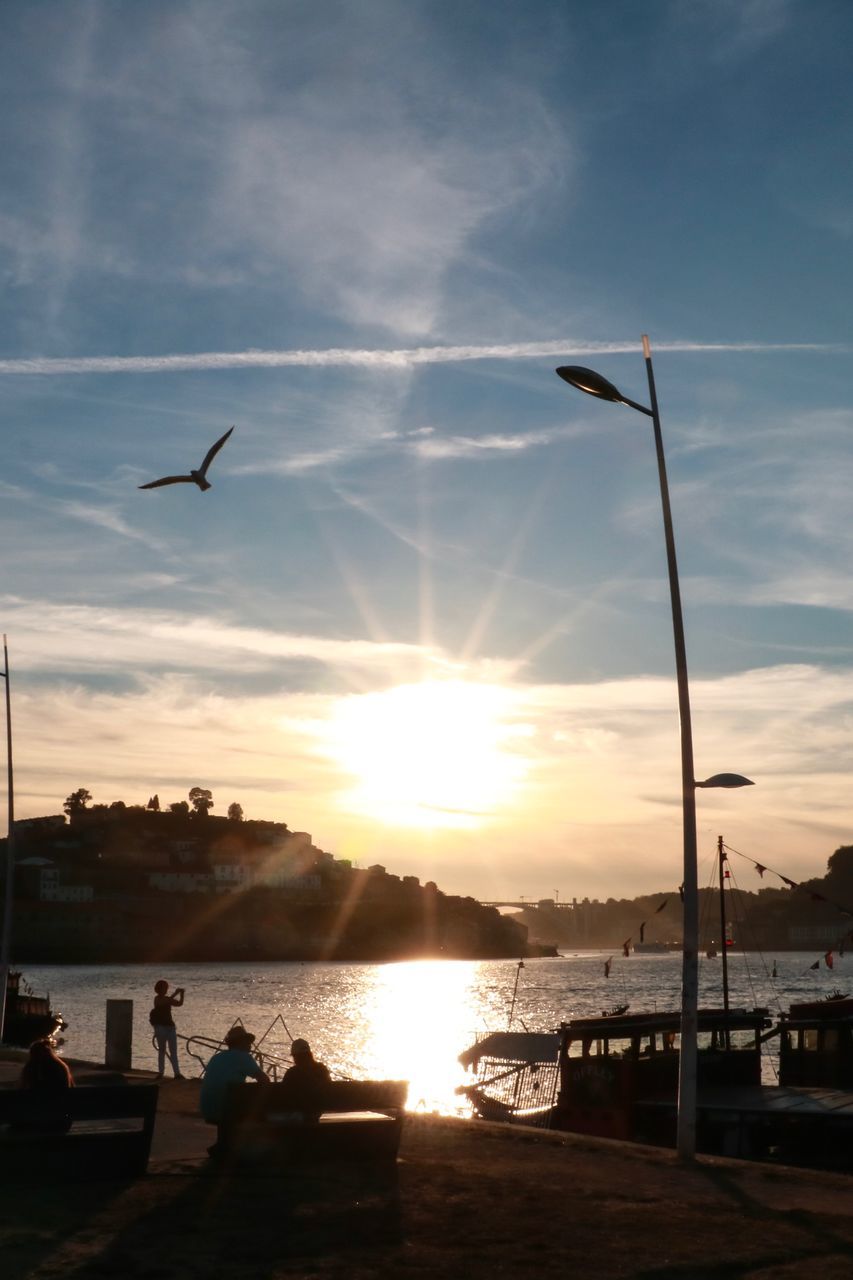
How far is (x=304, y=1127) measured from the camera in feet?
43.8

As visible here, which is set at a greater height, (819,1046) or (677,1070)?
(819,1046)

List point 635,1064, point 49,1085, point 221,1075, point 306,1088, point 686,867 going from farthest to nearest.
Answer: point 635,1064, point 686,867, point 221,1075, point 306,1088, point 49,1085

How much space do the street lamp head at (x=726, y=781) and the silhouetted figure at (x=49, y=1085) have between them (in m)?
8.40

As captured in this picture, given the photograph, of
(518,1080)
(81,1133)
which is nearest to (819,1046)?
(518,1080)

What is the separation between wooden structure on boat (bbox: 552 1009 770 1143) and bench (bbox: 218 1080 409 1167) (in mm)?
14602

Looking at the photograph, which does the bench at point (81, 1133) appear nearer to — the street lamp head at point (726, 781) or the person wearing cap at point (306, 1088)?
the person wearing cap at point (306, 1088)

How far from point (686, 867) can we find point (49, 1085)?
809 cm

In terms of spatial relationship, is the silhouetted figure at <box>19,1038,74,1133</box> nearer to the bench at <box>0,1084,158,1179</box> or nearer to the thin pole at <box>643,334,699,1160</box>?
the bench at <box>0,1084,158,1179</box>

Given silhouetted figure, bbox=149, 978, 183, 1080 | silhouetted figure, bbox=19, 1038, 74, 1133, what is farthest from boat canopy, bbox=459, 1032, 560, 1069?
silhouetted figure, bbox=19, 1038, 74, 1133

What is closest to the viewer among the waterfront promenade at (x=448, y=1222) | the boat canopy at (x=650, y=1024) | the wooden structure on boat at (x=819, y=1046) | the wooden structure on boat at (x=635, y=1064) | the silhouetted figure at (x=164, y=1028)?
the waterfront promenade at (x=448, y=1222)

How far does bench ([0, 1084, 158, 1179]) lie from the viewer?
11.9 meters

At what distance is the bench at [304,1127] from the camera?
1325 cm

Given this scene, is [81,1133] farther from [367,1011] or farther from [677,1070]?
[367,1011]

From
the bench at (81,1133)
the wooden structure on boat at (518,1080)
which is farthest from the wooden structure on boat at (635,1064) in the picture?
the bench at (81,1133)
